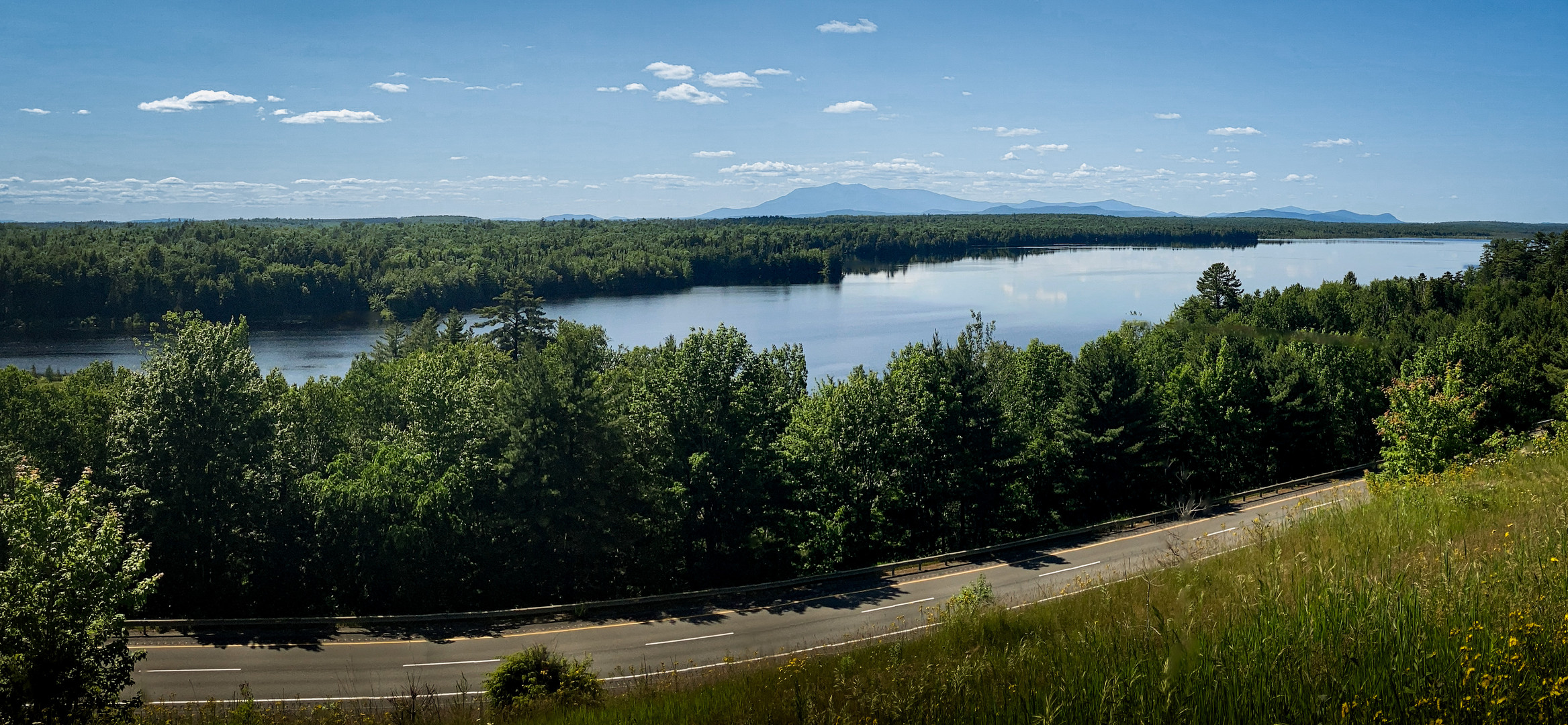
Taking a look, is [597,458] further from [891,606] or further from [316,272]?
[316,272]

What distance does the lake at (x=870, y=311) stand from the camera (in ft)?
264

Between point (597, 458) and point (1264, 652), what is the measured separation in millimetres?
25327

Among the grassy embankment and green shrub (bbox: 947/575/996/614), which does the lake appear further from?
the grassy embankment

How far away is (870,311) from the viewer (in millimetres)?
109938

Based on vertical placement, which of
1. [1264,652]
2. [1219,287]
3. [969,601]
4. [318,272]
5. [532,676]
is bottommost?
[532,676]

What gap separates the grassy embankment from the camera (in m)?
3.96

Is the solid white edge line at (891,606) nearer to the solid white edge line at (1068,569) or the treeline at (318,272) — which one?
the solid white edge line at (1068,569)

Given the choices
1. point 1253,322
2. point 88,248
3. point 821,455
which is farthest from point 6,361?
point 1253,322

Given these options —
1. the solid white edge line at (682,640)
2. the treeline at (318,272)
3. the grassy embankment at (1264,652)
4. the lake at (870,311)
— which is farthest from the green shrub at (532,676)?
the treeline at (318,272)

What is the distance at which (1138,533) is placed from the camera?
3106 centimetres

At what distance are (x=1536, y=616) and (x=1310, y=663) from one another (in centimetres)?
120

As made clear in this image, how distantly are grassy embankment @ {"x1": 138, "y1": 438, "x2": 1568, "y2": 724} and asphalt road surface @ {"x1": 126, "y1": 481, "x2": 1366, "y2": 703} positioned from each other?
39.3 feet

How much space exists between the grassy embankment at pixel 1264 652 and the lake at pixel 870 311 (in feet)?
169

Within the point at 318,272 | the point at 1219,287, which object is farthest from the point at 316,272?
the point at 1219,287
